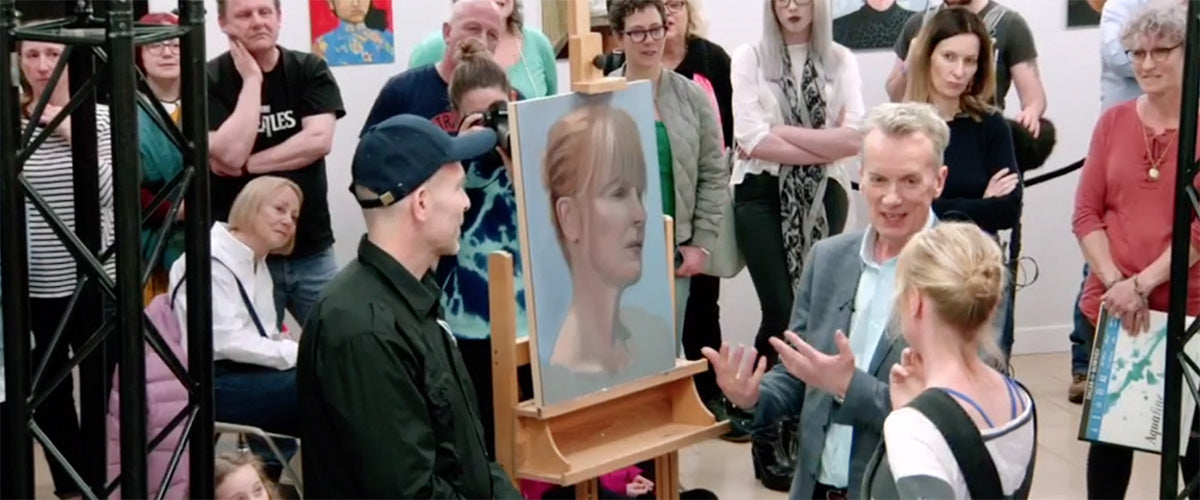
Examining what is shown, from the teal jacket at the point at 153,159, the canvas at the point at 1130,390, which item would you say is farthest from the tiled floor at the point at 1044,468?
the teal jacket at the point at 153,159

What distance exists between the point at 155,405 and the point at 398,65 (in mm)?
2498

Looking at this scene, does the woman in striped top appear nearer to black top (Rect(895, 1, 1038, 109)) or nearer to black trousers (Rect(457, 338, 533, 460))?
black trousers (Rect(457, 338, 533, 460))

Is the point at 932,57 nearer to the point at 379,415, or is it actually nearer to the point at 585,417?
the point at 585,417

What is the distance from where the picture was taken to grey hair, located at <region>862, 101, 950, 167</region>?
347cm

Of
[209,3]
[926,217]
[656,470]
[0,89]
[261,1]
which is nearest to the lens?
[0,89]

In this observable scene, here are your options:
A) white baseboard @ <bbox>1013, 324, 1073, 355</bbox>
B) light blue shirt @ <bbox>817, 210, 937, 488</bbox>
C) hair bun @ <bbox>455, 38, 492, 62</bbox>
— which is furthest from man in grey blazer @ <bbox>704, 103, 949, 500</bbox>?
white baseboard @ <bbox>1013, 324, 1073, 355</bbox>

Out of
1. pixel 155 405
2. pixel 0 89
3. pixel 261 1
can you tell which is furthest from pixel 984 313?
pixel 261 1

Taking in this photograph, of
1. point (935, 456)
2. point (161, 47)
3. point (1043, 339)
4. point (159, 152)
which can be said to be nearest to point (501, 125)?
point (159, 152)

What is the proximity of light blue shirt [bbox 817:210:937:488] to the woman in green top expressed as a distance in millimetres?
1943

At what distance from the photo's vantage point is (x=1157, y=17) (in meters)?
4.34

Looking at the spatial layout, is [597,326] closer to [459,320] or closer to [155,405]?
[459,320]

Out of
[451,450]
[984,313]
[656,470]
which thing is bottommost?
[656,470]

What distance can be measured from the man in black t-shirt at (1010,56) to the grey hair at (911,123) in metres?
2.68

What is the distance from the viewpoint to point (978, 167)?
5066 mm
